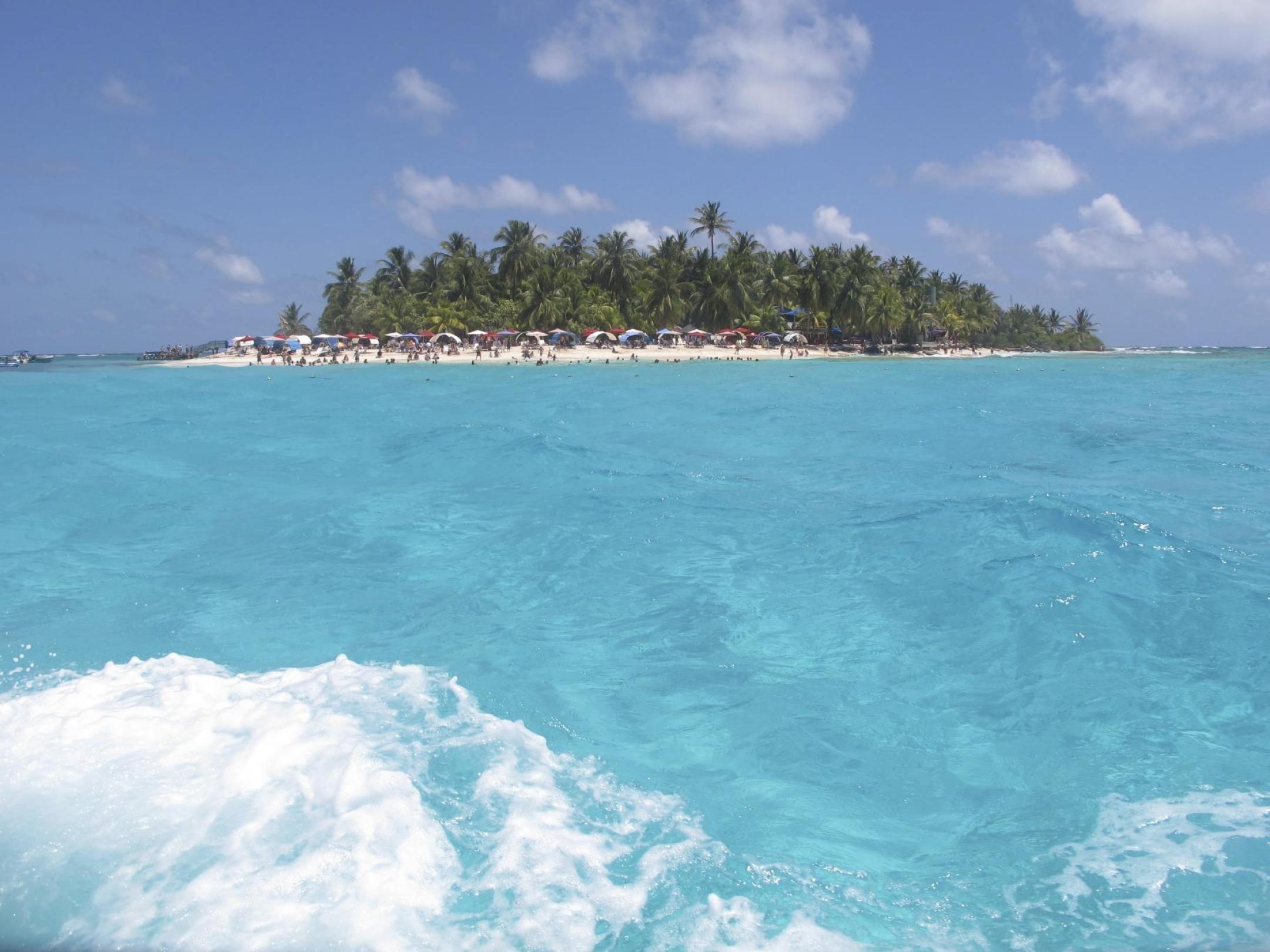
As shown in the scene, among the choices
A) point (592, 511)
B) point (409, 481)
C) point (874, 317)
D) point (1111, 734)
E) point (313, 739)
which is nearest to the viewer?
point (313, 739)

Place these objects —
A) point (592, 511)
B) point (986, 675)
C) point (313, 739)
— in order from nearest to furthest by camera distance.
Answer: point (313, 739), point (986, 675), point (592, 511)

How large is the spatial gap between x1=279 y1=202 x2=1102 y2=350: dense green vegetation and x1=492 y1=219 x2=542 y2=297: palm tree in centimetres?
8

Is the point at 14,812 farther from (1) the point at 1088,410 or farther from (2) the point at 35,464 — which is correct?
(1) the point at 1088,410

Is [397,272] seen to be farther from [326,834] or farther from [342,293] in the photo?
[326,834]

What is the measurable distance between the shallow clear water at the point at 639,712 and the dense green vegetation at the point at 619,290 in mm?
56113

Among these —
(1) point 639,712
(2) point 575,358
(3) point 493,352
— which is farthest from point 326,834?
(3) point 493,352

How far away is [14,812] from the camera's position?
4.32 meters

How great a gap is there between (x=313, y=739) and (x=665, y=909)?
2.47 metres

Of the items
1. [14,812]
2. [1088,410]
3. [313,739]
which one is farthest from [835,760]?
[1088,410]

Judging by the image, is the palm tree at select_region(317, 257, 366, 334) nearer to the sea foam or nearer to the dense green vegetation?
the dense green vegetation

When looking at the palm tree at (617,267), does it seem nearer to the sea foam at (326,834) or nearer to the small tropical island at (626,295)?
the small tropical island at (626,295)

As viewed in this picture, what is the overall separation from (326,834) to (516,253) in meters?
71.1

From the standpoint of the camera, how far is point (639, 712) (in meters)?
5.93

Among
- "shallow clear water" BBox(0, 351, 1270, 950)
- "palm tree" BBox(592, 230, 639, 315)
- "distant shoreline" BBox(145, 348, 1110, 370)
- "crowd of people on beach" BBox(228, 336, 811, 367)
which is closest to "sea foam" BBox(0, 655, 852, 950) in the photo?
"shallow clear water" BBox(0, 351, 1270, 950)
